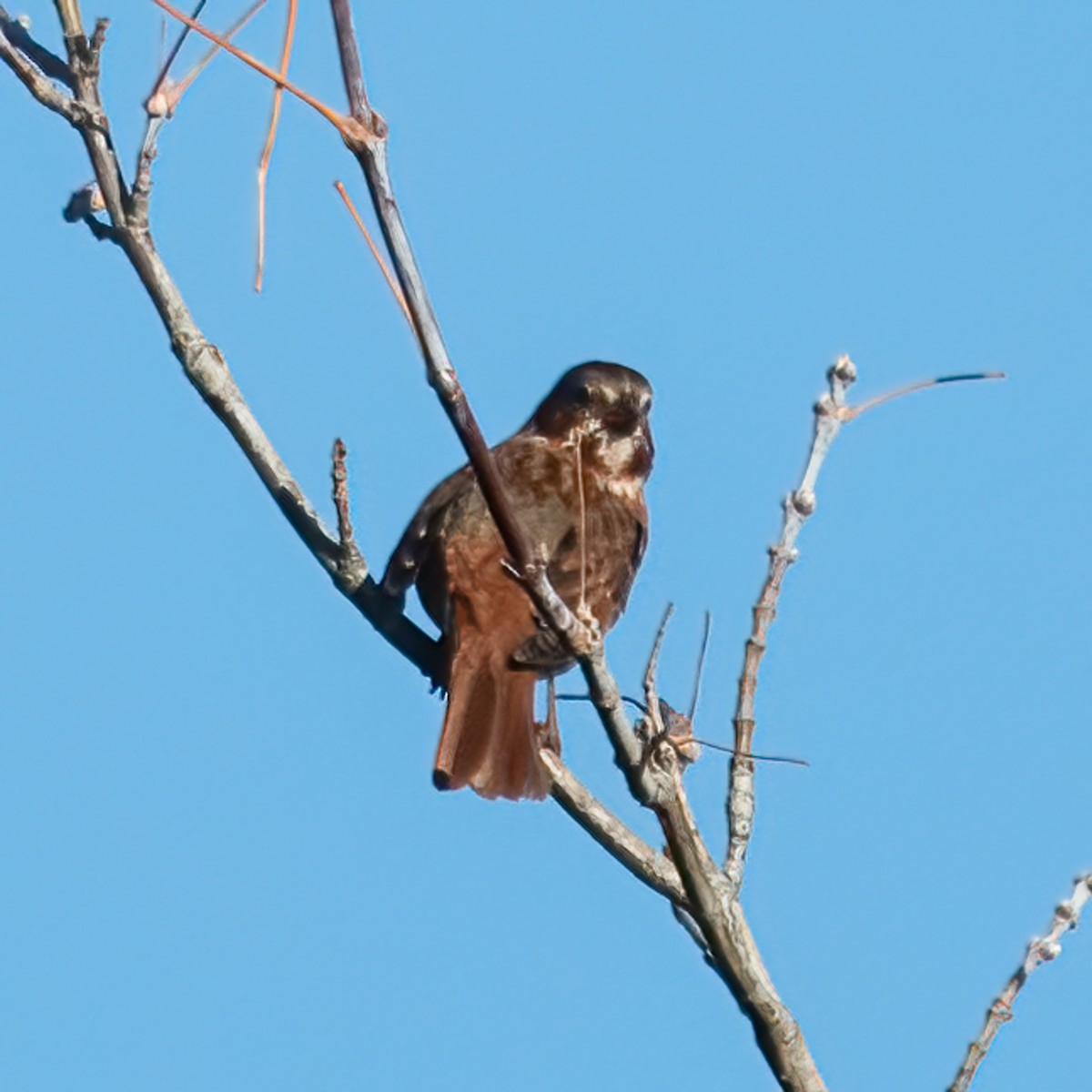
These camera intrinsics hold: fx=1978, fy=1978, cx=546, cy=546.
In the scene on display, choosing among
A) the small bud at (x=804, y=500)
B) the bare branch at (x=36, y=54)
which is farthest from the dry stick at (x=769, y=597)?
the bare branch at (x=36, y=54)

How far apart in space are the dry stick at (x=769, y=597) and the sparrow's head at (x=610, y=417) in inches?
67.6

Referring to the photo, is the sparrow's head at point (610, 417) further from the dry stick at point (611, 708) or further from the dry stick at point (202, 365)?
the dry stick at point (611, 708)

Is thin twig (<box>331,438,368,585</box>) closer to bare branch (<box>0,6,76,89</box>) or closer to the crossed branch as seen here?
the crossed branch

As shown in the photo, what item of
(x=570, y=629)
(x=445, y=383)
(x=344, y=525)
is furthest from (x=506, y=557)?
(x=445, y=383)

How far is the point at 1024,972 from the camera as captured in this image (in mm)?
3824

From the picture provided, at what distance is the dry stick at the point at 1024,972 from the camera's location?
3705 millimetres

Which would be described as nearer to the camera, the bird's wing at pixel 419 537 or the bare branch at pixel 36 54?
the bare branch at pixel 36 54

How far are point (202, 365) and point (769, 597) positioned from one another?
1.38m

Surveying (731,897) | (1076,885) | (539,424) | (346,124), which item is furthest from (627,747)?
(539,424)

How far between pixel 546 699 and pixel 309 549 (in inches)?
35.7

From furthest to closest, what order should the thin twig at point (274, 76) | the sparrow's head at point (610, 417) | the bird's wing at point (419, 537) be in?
the sparrow's head at point (610, 417) → the bird's wing at point (419, 537) → the thin twig at point (274, 76)

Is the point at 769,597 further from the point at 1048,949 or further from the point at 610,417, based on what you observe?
the point at 610,417

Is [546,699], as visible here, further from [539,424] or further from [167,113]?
[167,113]

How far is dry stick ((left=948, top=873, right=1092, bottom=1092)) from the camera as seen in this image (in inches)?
146
